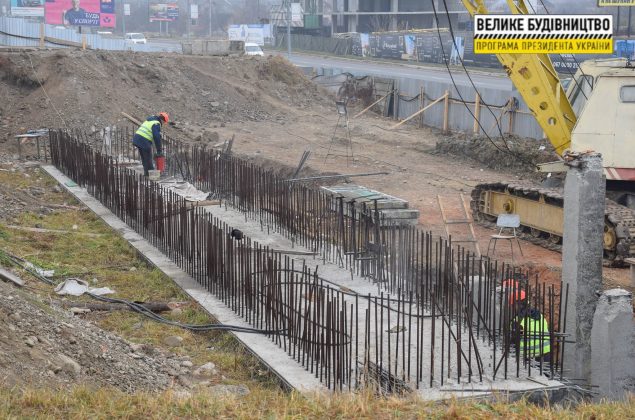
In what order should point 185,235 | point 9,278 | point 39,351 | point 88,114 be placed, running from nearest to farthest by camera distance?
point 39,351
point 9,278
point 185,235
point 88,114

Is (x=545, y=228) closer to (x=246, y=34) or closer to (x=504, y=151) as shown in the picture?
(x=504, y=151)

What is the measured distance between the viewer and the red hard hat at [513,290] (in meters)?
9.63

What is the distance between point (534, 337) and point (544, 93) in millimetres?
8964

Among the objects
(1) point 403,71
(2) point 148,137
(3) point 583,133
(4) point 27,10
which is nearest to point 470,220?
(3) point 583,133

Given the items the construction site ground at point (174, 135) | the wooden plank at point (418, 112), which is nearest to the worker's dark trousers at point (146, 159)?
the construction site ground at point (174, 135)

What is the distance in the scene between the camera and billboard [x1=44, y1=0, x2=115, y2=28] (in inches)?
2972

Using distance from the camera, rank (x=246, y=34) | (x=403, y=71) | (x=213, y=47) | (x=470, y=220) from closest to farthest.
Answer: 1. (x=470, y=220)
2. (x=213, y=47)
3. (x=403, y=71)
4. (x=246, y=34)

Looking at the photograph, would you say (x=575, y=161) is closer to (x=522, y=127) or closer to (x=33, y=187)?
(x=33, y=187)

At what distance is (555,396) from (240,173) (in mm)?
9452

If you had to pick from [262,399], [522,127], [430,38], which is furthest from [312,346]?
[430,38]

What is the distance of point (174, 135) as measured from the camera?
29.0m

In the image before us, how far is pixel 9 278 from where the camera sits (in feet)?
39.2

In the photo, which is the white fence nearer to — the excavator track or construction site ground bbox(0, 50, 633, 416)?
construction site ground bbox(0, 50, 633, 416)

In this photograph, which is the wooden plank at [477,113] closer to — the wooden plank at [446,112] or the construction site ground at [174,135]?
the construction site ground at [174,135]
